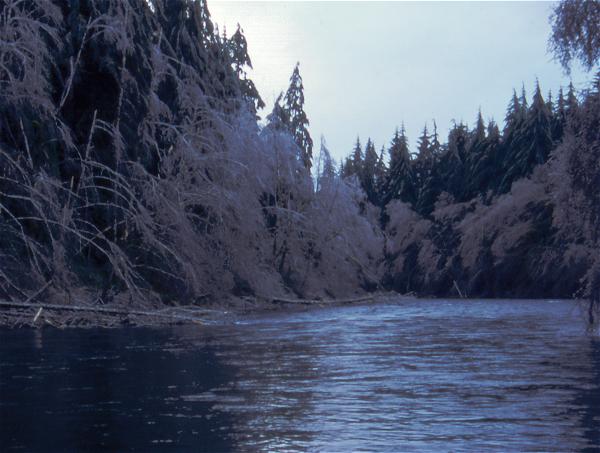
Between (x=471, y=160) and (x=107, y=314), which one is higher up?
(x=471, y=160)

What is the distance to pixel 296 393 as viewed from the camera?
32.6 feet

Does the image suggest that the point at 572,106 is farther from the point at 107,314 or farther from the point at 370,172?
the point at 370,172

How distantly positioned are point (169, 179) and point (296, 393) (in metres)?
16.9

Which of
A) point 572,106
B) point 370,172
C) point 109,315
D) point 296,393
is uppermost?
point 370,172

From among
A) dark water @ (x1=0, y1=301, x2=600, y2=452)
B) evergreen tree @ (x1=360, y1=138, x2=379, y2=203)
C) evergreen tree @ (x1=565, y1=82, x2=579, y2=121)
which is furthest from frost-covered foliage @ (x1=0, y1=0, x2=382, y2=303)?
evergreen tree @ (x1=360, y1=138, x2=379, y2=203)

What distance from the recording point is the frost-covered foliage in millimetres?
19344

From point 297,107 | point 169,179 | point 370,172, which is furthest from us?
point 370,172

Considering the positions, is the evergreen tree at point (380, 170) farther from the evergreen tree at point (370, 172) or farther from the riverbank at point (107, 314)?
the riverbank at point (107, 314)

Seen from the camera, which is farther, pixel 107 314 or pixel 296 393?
pixel 107 314

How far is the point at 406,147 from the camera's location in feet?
301

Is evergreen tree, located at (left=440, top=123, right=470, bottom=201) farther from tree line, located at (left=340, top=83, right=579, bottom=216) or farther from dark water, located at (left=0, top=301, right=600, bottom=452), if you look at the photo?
dark water, located at (left=0, top=301, right=600, bottom=452)

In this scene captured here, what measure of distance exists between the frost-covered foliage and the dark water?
3.02 m

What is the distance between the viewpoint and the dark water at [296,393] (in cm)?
733

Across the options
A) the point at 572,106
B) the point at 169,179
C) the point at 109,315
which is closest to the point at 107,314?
the point at 109,315
